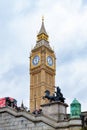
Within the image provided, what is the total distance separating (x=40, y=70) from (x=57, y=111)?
7483 cm

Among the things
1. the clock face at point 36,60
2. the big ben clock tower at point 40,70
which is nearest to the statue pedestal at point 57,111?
the big ben clock tower at point 40,70

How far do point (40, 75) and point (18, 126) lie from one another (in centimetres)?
7562

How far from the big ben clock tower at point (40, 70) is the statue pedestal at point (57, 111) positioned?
7217cm

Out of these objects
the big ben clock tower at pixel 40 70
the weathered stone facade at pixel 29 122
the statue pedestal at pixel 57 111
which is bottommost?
the weathered stone facade at pixel 29 122

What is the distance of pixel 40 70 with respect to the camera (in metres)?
106

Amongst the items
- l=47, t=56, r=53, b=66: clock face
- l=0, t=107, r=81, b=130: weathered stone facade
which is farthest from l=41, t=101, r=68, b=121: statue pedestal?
l=47, t=56, r=53, b=66: clock face

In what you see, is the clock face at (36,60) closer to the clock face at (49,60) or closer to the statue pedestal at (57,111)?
the clock face at (49,60)

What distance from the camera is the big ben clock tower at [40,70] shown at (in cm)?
10525

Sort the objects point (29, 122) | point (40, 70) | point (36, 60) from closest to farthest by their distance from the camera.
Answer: point (29, 122) → point (40, 70) → point (36, 60)

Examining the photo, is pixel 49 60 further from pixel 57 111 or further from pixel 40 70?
pixel 57 111

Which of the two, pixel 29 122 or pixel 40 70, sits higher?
pixel 40 70

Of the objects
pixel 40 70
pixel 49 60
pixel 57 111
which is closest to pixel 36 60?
pixel 40 70

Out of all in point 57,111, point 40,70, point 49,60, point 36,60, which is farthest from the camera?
point 49,60

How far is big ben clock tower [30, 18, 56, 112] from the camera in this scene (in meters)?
105
